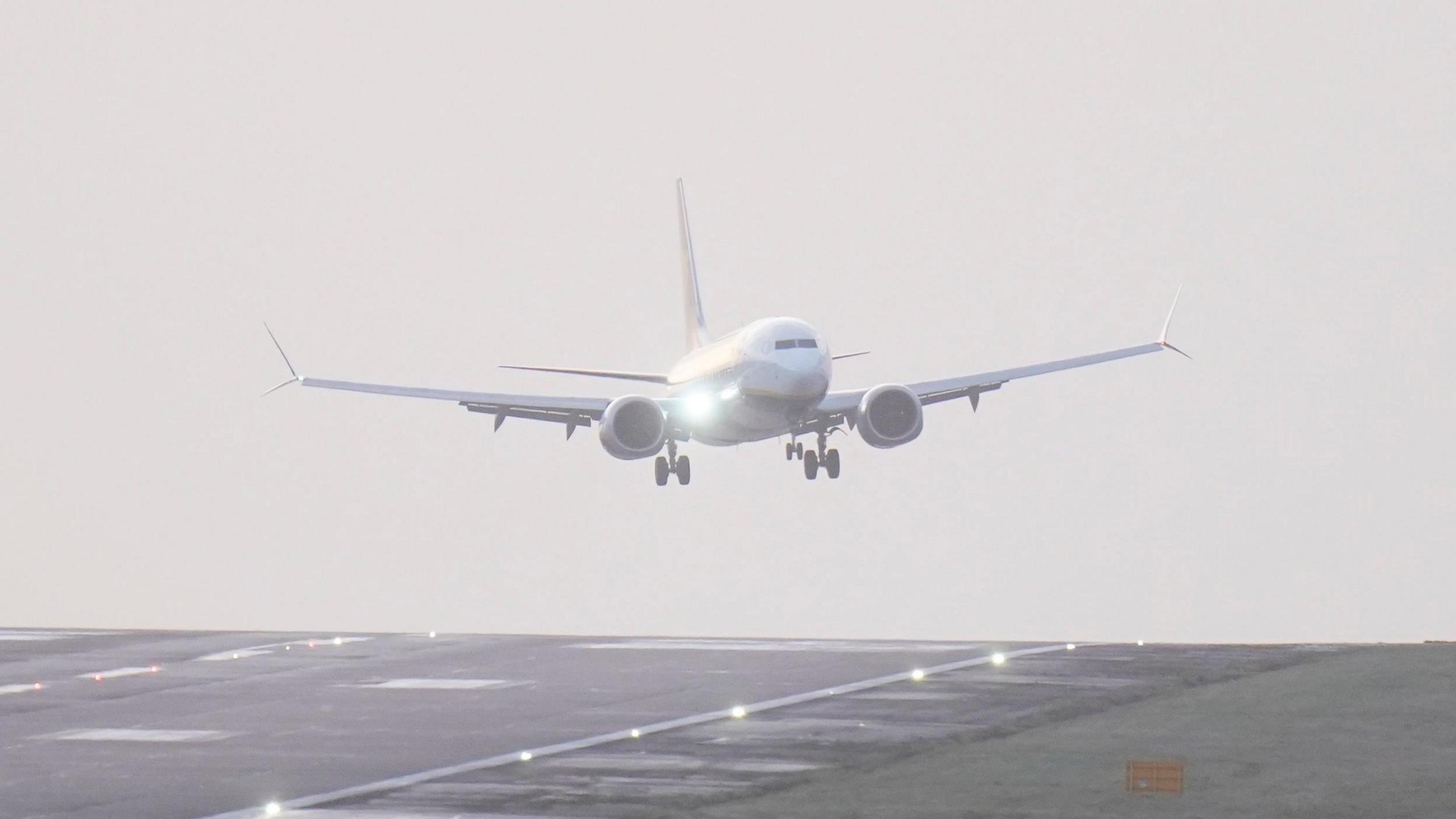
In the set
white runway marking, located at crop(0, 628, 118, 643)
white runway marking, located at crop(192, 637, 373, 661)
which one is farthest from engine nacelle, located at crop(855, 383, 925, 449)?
white runway marking, located at crop(0, 628, 118, 643)

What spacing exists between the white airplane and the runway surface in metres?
7.23

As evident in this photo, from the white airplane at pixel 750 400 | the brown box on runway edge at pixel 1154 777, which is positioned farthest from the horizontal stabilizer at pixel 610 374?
the brown box on runway edge at pixel 1154 777

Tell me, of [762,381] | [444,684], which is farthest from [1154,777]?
[762,381]

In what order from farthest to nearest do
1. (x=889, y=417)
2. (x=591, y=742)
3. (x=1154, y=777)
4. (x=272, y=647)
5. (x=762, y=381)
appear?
(x=272, y=647) < (x=889, y=417) < (x=762, y=381) < (x=591, y=742) < (x=1154, y=777)

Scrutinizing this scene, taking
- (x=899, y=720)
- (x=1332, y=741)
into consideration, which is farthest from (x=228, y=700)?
(x=1332, y=741)

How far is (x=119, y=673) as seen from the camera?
64938 millimetres

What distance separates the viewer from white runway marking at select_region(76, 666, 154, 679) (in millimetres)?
63812

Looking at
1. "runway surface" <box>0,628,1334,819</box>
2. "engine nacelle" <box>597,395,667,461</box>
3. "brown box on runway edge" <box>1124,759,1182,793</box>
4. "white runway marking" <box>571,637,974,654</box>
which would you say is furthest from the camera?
"engine nacelle" <box>597,395,667,461</box>

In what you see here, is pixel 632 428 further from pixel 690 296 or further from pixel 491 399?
pixel 690 296

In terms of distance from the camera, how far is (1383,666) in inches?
2117

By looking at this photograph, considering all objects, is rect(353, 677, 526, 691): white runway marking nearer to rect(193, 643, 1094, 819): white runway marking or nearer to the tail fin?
Answer: rect(193, 643, 1094, 819): white runway marking

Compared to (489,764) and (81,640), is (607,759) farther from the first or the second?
(81,640)

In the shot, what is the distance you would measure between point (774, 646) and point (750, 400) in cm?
898

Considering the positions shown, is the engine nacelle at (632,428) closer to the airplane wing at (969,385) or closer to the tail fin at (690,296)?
the airplane wing at (969,385)
